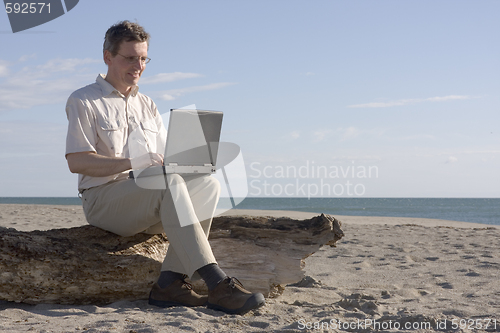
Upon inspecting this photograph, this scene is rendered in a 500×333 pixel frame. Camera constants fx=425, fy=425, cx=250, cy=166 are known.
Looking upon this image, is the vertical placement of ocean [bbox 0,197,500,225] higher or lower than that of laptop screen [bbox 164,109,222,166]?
lower

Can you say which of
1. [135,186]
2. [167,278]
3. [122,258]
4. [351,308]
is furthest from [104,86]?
[351,308]

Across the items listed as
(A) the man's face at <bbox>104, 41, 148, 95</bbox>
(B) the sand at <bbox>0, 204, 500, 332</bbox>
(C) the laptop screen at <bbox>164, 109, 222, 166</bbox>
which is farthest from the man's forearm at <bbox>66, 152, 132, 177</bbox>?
(B) the sand at <bbox>0, 204, 500, 332</bbox>

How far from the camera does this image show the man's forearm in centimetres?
280

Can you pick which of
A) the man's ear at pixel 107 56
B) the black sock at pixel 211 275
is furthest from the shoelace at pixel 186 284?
the man's ear at pixel 107 56

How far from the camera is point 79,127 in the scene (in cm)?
287

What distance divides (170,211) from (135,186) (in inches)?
11.3

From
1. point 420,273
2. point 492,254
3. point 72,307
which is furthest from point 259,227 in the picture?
point 492,254

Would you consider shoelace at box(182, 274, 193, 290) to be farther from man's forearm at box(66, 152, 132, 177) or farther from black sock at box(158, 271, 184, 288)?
man's forearm at box(66, 152, 132, 177)

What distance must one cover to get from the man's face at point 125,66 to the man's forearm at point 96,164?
0.67 m

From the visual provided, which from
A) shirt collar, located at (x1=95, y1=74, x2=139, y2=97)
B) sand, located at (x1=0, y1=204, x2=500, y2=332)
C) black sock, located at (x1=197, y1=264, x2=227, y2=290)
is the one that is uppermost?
shirt collar, located at (x1=95, y1=74, x2=139, y2=97)

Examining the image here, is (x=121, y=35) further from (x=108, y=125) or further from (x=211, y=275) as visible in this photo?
(x=211, y=275)

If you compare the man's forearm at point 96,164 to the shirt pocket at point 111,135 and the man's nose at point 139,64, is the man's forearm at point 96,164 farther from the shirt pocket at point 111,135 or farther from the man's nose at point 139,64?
the man's nose at point 139,64

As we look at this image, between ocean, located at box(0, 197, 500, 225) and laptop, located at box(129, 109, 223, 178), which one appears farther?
ocean, located at box(0, 197, 500, 225)

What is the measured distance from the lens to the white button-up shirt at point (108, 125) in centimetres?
289
